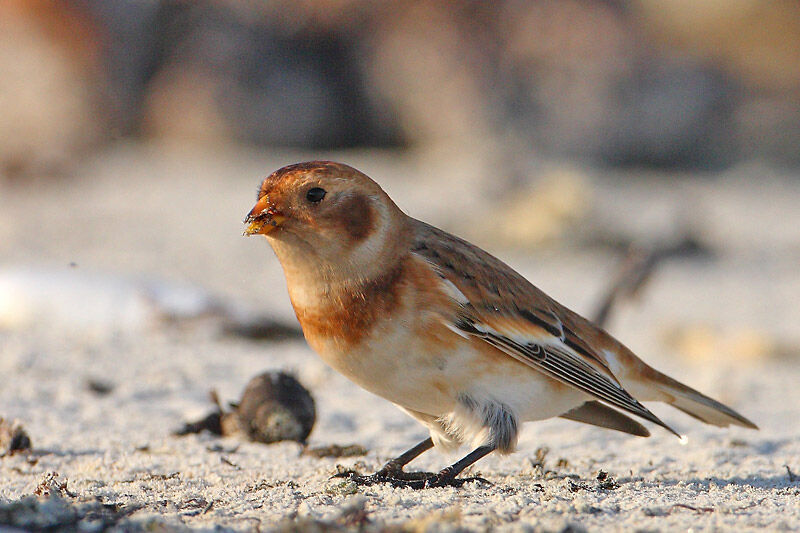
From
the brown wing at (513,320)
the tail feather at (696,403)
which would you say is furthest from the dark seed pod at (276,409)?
the tail feather at (696,403)

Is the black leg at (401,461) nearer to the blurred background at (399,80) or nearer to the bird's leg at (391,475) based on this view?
the bird's leg at (391,475)

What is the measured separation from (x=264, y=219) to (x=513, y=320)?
1034 mm

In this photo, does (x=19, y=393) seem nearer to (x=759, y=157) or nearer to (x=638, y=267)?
(x=638, y=267)

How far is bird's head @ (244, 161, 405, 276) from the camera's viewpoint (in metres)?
3.43

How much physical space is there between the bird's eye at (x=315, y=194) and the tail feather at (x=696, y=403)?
68.2 inches

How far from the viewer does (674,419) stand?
5.17 m

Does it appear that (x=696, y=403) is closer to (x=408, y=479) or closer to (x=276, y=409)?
(x=408, y=479)

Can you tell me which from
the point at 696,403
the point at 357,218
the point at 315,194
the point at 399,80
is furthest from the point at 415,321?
the point at 399,80

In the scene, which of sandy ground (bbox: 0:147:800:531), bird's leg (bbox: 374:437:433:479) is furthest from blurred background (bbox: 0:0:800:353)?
bird's leg (bbox: 374:437:433:479)

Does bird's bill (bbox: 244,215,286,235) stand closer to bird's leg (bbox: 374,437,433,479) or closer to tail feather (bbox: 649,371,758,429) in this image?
bird's leg (bbox: 374,437,433,479)

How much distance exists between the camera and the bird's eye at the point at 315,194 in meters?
3.47

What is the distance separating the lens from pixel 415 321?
3455mm

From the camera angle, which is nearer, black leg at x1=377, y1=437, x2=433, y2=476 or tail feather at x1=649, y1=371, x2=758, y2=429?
black leg at x1=377, y1=437, x2=433, y2=476

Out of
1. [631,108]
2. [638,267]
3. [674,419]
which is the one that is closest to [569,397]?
[674,419]
